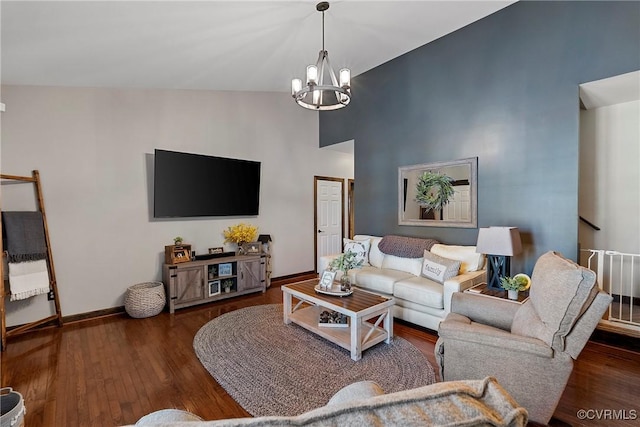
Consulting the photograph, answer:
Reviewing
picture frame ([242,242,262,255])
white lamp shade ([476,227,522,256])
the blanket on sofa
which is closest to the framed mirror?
the blanket on sofa

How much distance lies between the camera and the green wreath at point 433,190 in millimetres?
3859

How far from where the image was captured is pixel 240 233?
4480 mm

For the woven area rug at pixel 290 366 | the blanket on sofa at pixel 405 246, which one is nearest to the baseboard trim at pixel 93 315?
the woven area rug at pixel 290 366

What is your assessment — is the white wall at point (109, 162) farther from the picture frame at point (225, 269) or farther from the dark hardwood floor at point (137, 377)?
the dark hardwood floor at point (137, 377)

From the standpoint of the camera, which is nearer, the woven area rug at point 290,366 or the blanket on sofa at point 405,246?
the woven area rug at point 290,366

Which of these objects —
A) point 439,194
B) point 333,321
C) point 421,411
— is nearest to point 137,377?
point 333,321

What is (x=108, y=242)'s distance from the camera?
3600mm

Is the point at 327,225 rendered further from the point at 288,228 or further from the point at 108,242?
the point at 108,242

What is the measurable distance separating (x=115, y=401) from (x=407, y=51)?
497 cm

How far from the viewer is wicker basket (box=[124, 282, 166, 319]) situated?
3461 millimetres

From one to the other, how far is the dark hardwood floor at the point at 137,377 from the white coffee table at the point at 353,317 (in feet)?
1.47

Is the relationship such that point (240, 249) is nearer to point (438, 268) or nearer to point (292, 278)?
point (292, 278)

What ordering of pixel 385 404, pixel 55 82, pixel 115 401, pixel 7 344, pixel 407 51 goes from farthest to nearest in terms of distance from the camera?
A: 1. pixel 407 51
2. pixel 55 82
3. pixel 7 344
4. pixel 115 401
5. pixel 385 404

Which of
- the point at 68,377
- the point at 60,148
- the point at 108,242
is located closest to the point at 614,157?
the point at 68,377
